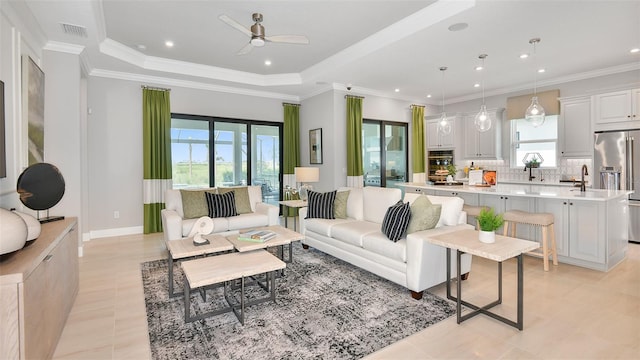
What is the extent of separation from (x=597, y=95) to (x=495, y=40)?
2613 millimetres

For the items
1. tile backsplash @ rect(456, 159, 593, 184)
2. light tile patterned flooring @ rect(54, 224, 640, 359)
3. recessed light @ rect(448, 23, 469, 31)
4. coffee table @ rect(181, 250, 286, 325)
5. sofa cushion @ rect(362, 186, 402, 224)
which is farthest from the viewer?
tile backsplash @ rect(456, 159, 593, 184)

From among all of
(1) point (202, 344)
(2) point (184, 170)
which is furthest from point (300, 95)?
(1) point (202, 344)

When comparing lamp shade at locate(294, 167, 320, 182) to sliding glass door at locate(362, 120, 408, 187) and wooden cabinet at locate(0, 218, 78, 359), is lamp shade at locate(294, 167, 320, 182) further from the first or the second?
wooden cabinet at locate(0, 218, 78, 359)

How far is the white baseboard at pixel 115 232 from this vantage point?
5.59 m

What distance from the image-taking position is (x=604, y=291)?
3234mm

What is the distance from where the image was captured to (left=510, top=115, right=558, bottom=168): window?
6.52m

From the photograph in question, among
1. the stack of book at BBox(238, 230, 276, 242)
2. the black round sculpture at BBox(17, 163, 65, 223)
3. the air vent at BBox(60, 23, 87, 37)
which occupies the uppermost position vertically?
the air vent at BBox(60, 23, 87, 37)

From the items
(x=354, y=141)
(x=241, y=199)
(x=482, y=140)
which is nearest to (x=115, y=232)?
(x=241, y=199)

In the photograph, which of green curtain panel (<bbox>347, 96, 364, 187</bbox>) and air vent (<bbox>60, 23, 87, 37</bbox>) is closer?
air vent (<bbox>60, 23, 87, 37</bbox>)

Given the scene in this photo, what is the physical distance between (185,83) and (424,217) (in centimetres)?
525

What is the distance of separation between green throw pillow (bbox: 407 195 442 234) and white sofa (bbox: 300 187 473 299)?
76 mm

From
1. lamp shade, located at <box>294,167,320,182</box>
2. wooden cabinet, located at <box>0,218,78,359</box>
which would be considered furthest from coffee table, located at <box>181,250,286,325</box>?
lamp shade, located at <box>294,167,320,182</box>

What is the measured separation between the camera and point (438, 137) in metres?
8.07

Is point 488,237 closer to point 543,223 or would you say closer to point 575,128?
point 543,223
